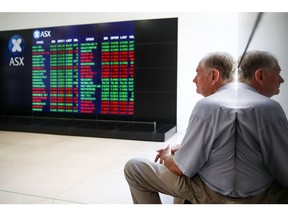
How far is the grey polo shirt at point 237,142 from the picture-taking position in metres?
1.06

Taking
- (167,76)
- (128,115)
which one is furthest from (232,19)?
(128,115)

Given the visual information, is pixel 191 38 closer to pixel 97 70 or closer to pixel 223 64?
pixel 97 70

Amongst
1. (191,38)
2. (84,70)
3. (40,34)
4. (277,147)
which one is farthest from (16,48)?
(277,147)

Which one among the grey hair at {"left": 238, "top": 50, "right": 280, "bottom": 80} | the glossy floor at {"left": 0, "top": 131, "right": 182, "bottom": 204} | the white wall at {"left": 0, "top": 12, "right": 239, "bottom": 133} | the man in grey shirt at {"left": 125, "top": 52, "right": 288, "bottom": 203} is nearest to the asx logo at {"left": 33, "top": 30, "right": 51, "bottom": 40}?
the white wall at {"left": 0, "top": 12, "right": 239, "bottom": 133}

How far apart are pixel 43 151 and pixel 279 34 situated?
10.3ft

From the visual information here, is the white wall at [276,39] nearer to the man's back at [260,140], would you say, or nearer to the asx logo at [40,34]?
the man's back at [260,140]

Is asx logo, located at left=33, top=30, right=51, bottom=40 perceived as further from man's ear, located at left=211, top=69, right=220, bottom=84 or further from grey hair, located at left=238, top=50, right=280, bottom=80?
grey hair, located at left=238, top=50, right=280, bottom=80

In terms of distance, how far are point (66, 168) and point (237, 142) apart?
2.05 meters

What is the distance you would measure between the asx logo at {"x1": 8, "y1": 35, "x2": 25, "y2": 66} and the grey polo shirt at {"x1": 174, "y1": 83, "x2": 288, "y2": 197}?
512cm

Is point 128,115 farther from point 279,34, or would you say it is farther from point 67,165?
point 279,34

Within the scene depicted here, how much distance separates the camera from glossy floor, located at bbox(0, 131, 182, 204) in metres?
2.03

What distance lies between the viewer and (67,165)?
2.86m

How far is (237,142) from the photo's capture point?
1.11 meters

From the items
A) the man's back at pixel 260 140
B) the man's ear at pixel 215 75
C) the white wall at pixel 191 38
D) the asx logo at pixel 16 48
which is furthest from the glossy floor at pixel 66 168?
the asx logo at pixel 16 48
